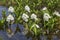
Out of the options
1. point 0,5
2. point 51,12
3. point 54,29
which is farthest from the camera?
point 0,5

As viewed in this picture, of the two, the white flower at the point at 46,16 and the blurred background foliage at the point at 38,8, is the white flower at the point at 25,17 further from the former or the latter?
the white flower at the point at 46,16

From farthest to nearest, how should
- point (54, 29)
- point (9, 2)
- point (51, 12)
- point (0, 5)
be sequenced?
point (0, 5), point (9, 2), point (51, 12), point (54, 29)

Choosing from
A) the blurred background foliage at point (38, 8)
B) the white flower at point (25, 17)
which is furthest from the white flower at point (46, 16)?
the white flower at point (25, 17)

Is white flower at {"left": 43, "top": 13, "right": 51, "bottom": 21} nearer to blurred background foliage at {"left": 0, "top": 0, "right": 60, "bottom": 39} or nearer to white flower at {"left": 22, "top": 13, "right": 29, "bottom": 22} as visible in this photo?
blurred background foliage at {"left": 0, "top": 0, "right": 60, "bottom": 39}

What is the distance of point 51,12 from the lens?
2.44 metres

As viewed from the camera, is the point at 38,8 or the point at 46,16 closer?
the point at 46,16

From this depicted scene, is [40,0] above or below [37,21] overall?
above

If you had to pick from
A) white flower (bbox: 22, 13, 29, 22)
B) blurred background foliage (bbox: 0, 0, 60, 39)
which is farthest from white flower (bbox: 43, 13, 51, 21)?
white flower (bbox: 22, 13, 29, 22)

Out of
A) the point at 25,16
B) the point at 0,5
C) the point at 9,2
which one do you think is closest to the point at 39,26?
the point at 25,16

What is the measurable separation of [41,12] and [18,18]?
1.00ft

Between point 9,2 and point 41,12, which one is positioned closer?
point 41,12

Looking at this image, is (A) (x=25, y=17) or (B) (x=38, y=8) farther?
(B) (x=38, y=8)

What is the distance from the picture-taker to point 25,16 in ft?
7.43

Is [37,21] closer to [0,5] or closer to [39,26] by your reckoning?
[39,26]
